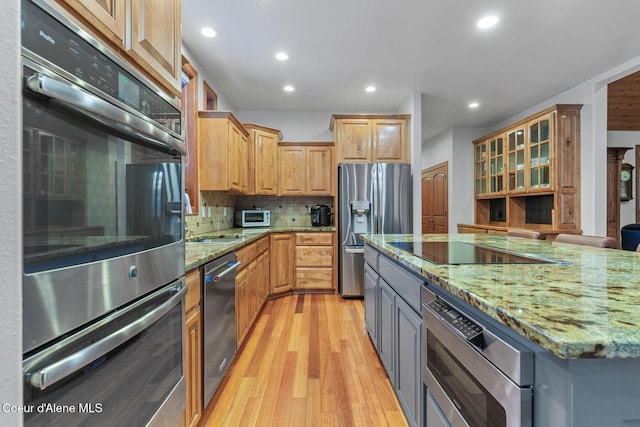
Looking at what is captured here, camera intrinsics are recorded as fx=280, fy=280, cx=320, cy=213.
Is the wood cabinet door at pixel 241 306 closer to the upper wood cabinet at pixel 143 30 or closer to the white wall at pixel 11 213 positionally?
the upper wood cabinet at pixel 143 30

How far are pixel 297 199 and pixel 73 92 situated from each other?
3896 mm


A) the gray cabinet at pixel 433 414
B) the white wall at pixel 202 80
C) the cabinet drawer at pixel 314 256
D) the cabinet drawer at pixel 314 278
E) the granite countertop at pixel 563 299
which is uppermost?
the white wall at pixel 202 80

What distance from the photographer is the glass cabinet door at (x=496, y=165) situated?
183 inches

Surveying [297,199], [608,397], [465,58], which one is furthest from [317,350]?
[465,58]

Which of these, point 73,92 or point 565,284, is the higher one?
point 73,92

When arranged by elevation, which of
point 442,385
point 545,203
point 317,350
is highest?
point 545,203

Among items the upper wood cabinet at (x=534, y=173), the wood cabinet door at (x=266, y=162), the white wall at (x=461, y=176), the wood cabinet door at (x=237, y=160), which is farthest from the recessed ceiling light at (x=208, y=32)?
the white wall at (x=461, y=176)

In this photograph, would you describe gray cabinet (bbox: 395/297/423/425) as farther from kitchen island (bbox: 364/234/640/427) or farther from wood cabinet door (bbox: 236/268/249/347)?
wood cabinet door (bbox: 236/268/249/347)

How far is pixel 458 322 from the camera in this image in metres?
0.83

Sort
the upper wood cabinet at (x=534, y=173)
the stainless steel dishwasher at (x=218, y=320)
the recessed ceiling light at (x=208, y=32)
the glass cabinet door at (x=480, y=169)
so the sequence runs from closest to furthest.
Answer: the stainless steel dishwasher at (x=218, y=320) < the recessed ceiling light at (x=208, y=32) < the upper wood cabinet at (x=534, y=173) < the glass cabinet door at (x=480, y=169)

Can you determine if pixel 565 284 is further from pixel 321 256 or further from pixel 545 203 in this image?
pixel 545 203

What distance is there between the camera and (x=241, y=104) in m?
4.31

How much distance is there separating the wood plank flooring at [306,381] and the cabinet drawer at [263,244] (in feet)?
2.48

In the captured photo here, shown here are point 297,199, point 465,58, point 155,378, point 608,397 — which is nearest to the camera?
point 608,397
